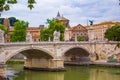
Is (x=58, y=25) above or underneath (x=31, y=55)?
above

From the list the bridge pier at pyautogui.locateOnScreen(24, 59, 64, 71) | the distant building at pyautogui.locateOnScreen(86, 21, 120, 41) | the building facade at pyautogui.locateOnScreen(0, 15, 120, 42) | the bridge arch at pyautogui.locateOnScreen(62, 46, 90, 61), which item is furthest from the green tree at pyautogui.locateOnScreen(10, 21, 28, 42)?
the distant building at pyautogui.locateOnScreen(86, 21, 120, 41)

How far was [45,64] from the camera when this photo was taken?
1059 inches

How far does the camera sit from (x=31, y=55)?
91.7 feet

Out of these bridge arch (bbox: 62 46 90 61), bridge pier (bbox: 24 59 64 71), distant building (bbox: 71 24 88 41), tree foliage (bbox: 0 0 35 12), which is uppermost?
distant building (bbox: 71 24 88 41)

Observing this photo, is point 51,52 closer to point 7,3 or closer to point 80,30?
point 7,3

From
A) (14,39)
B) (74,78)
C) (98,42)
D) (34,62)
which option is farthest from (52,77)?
(14,39)

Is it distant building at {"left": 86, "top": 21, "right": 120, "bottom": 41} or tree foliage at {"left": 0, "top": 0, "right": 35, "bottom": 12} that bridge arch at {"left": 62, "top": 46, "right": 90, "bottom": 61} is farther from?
tree foliage at {"left": 0, "top": 0, "right": 35, "bottom": 12}

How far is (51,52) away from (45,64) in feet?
4.17

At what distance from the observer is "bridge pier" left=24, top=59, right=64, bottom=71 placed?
85.9ft

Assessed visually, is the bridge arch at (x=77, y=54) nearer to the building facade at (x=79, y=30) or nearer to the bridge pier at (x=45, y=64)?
the bridge pier at (x=45, y=64)

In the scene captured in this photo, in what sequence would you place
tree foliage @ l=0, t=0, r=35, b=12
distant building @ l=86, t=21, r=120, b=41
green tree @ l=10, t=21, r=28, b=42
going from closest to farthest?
tree foliage @ l=0, t=0, r=35, b=12, green tree @ l=10, t=21, r=28, b=42, distant building @ l=86, t=21, r=120, b=41

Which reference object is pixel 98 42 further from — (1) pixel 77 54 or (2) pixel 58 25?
(2) pixel 58 25

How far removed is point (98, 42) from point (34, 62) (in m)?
8.68

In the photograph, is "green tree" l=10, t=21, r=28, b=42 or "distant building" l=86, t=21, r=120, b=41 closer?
"green tree" l=10, t=21, r=28, b=42
